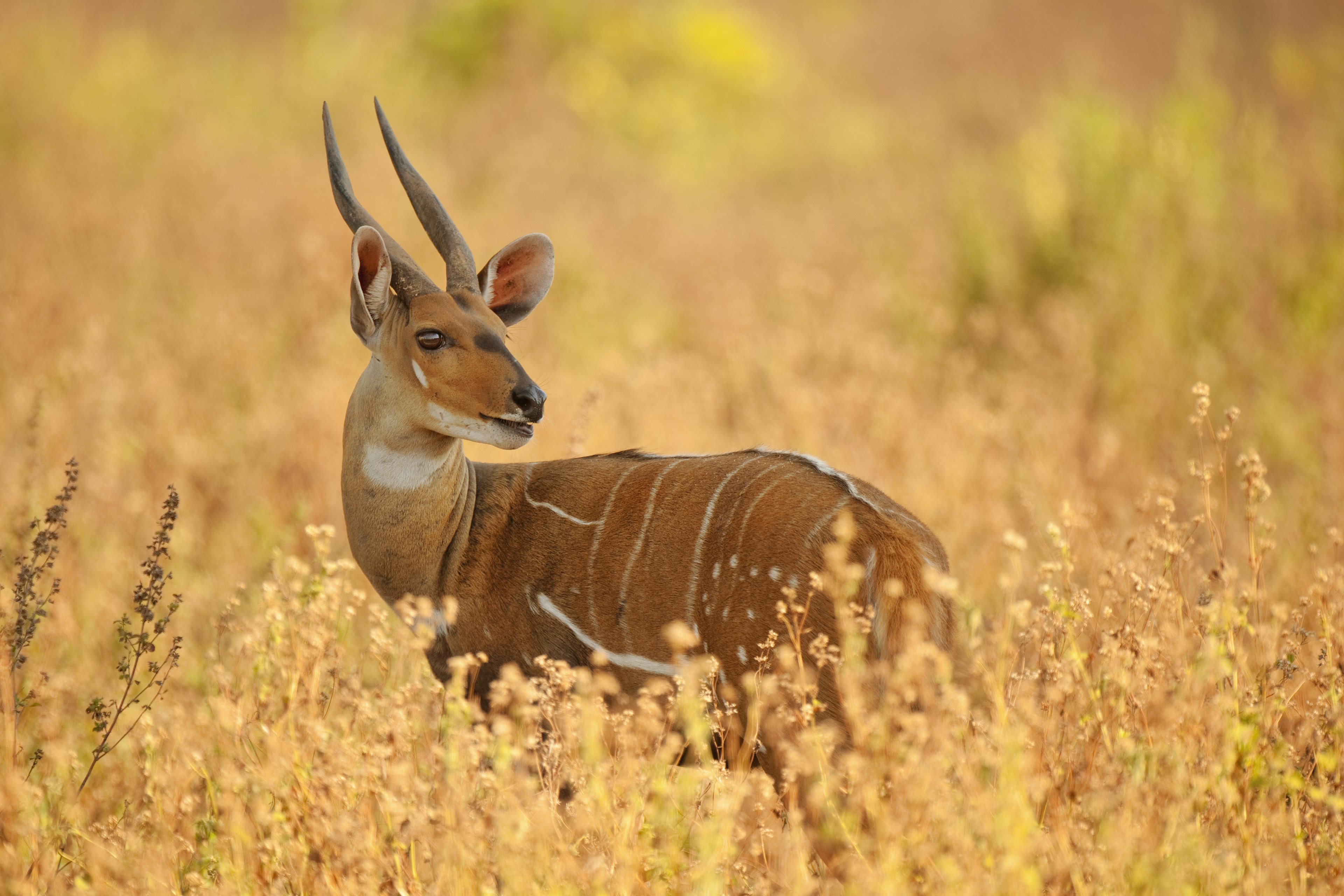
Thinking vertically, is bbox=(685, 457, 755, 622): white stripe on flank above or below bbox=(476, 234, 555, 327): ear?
below

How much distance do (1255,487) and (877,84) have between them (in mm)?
15990

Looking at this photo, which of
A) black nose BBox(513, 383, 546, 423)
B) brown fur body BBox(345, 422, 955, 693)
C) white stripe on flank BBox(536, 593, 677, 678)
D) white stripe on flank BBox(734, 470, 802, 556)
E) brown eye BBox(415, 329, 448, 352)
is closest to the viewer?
brown fur body BBox(345, 422, 955, 693)

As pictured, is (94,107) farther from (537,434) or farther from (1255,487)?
(1255,487)

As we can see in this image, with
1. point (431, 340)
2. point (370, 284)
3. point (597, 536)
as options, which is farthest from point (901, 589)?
point (370, 284)

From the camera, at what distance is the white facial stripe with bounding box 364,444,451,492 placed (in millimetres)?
3703

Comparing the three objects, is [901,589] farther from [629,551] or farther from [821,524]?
[629,551]

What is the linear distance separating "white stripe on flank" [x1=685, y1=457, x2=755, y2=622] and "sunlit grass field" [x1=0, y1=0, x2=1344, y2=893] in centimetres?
31

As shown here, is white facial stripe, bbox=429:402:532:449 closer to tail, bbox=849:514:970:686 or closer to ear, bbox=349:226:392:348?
ear, bbox=349:226:392:348

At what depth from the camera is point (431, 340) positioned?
3.60 meters

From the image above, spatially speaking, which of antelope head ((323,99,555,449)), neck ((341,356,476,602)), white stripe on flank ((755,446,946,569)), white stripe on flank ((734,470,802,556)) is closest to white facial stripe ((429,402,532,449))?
antelope head ((323,99,555,449))

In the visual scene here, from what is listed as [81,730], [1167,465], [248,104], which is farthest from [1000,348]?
Answer: [248,104]

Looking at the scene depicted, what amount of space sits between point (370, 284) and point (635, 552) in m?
1.24

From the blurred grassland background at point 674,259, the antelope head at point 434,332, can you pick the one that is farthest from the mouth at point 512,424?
the blurred grassland background at point 674,259

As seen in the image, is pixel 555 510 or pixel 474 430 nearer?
pixel 474 430
